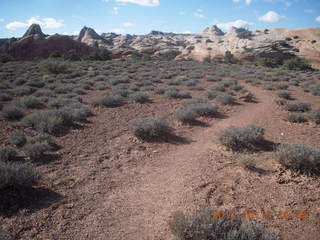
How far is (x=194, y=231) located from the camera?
8.98 feet

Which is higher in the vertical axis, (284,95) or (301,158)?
(284,95)

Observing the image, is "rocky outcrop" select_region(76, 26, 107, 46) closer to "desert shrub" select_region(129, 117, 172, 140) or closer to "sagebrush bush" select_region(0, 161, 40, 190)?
"desert shrub" select_region(129, 117, 172, 140)

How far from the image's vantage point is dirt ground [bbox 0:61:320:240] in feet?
10.7

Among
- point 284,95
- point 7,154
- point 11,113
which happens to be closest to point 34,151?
point 7,154

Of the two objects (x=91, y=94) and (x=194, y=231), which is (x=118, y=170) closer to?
(x=194, y=231)

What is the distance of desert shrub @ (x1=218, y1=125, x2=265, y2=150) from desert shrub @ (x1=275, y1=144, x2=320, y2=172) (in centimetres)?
124

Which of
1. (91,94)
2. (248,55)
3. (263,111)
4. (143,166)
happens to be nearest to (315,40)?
(248,55)

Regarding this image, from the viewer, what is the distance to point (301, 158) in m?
4.45

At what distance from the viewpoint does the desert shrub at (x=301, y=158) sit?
442 cm

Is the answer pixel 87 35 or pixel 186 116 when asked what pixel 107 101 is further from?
pixel 87 35

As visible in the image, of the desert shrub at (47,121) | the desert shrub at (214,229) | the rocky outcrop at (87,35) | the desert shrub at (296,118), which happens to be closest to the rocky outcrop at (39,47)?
the rocky outcrop at (87,35)

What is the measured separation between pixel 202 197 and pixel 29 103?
972 cm

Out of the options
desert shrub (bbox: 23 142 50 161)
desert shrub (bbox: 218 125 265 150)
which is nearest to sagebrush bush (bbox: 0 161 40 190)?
desert shrub (bbox: 23 142 50 161)

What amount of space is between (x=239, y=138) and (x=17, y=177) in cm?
562
